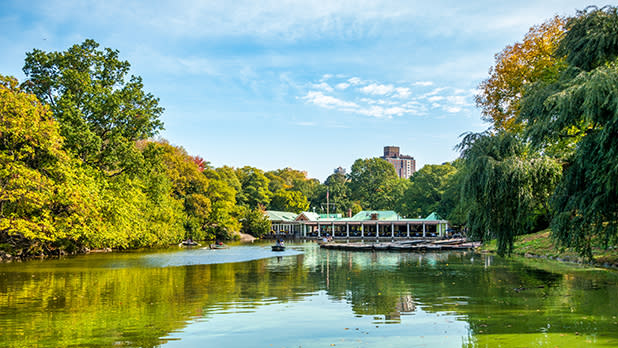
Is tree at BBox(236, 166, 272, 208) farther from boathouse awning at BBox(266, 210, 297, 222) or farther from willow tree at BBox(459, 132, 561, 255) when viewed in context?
willow tree at BBox(459, 132, 561, 255)

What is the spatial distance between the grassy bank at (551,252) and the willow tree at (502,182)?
2.68m

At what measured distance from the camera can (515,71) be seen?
85.1 feet

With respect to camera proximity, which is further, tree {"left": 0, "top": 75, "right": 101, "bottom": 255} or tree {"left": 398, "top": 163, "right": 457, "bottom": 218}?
tree {"left": 398, "top": 163, "right": 457, "bottom": 218}

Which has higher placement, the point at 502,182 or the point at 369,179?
the point at 369,179

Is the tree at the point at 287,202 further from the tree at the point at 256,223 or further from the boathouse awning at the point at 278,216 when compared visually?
the tree at the point at 256,223

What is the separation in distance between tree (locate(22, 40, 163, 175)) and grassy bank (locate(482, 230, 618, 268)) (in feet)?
75.0

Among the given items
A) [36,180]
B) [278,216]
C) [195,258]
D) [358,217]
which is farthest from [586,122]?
[278,216]


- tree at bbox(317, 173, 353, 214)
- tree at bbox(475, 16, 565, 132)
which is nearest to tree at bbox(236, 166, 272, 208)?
tree at bbox(317, 173, 353, 214)

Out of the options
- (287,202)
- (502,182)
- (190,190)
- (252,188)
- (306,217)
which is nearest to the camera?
(502,182)

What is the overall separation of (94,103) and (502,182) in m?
25.2

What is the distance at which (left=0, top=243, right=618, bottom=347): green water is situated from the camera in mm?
8570

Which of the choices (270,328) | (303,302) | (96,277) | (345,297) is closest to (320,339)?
(270,328)

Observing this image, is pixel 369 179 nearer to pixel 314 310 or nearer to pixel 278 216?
pixel 278 216

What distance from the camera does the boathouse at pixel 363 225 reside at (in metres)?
66.8
